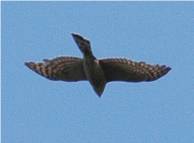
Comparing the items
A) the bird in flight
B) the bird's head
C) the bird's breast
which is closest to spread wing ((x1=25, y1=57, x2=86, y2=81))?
the bird in flight

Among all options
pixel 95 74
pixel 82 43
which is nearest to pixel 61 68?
pixel 95 74

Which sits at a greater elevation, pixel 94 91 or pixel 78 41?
pixel 78 41

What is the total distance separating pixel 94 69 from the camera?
1380 centimetres

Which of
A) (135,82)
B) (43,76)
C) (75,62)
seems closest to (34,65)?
(43,76)

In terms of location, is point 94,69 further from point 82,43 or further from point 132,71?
point 132,71

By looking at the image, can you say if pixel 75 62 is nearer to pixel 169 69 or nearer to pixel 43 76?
pixel 43 76

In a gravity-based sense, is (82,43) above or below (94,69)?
above

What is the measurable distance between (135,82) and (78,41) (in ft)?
6.29

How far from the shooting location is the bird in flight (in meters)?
13.7

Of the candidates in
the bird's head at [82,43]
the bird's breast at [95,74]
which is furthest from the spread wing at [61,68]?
the bird's head at [82,43]

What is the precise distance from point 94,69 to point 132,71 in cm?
113

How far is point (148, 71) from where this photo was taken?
1467 cm

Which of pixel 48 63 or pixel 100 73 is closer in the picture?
pixel 100 73

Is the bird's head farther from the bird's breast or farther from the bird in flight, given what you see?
the bird's breast
